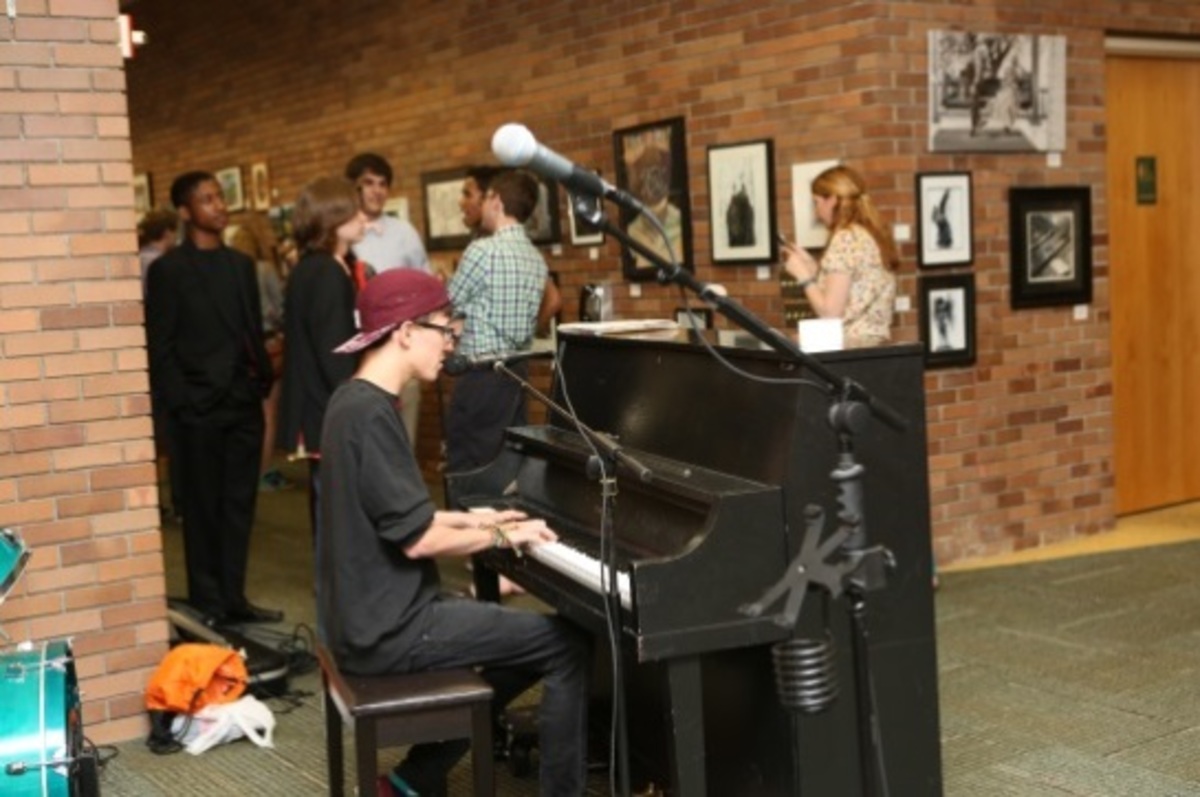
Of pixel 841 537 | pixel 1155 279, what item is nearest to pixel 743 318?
pixel 841 537

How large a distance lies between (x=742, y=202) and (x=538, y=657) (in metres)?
3.59

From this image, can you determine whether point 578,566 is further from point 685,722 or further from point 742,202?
point 742,202

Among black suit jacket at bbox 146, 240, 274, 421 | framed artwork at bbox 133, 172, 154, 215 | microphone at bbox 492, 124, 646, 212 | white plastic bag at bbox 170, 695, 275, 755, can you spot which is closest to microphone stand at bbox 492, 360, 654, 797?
microphone at bbox 492, 124, 646, 212

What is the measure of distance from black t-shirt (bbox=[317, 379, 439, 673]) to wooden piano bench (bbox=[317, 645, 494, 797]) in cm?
11

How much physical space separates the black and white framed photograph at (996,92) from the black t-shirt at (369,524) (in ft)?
11.8

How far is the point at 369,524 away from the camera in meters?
3.33

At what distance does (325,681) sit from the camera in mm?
3623

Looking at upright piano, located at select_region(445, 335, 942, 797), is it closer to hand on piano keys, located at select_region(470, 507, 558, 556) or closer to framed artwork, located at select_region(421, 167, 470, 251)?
hand on piano keys, located at select_region(470, 507, 558, 556)

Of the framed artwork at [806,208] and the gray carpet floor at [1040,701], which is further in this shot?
the framed artwork at [806,208]

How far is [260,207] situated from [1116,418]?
616 centimetres

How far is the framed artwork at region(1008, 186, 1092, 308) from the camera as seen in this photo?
21.6 feet

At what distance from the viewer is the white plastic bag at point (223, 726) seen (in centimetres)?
448

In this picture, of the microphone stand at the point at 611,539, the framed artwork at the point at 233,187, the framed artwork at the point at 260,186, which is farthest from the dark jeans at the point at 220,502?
the framed artwork at the point at 233,187

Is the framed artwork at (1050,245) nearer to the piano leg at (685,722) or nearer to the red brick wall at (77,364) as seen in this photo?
the red brick wall at (77,364)
